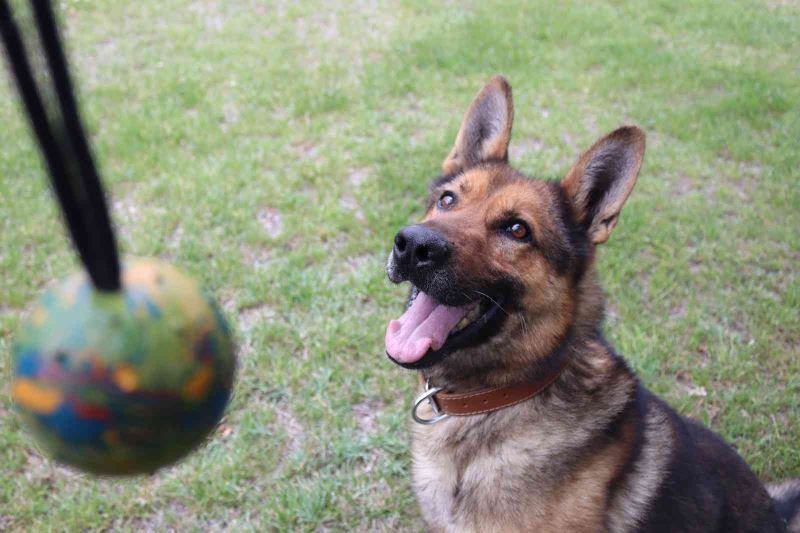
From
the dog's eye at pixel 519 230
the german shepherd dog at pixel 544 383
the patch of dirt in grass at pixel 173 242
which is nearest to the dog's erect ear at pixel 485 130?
the german shepherd dog at pixel 544 383

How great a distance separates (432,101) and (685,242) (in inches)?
126

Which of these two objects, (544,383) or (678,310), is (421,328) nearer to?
(544,383)

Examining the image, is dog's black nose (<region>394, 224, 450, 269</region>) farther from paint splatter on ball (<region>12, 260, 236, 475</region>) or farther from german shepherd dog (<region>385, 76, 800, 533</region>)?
paint splatter on ball (<region>12, 260, 236, 475</region>)

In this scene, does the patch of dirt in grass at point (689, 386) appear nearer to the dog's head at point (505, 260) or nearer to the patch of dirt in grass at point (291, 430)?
the dog's head at point (505, 260)

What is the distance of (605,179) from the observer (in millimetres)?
2783

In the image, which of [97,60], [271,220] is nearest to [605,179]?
[271,220]

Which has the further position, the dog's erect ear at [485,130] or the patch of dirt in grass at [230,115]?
the patch of dirt in grass at [230,115]

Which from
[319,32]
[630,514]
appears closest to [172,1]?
[319,32]

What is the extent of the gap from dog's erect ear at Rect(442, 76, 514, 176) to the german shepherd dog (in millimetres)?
347

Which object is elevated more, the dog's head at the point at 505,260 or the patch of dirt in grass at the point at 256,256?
the dog's head at the point at 505,260

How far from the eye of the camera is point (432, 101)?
7.08 m

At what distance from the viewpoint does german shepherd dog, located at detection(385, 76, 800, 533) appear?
2.46m

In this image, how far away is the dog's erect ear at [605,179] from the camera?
2.66m

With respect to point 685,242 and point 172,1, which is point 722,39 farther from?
point 172,1
